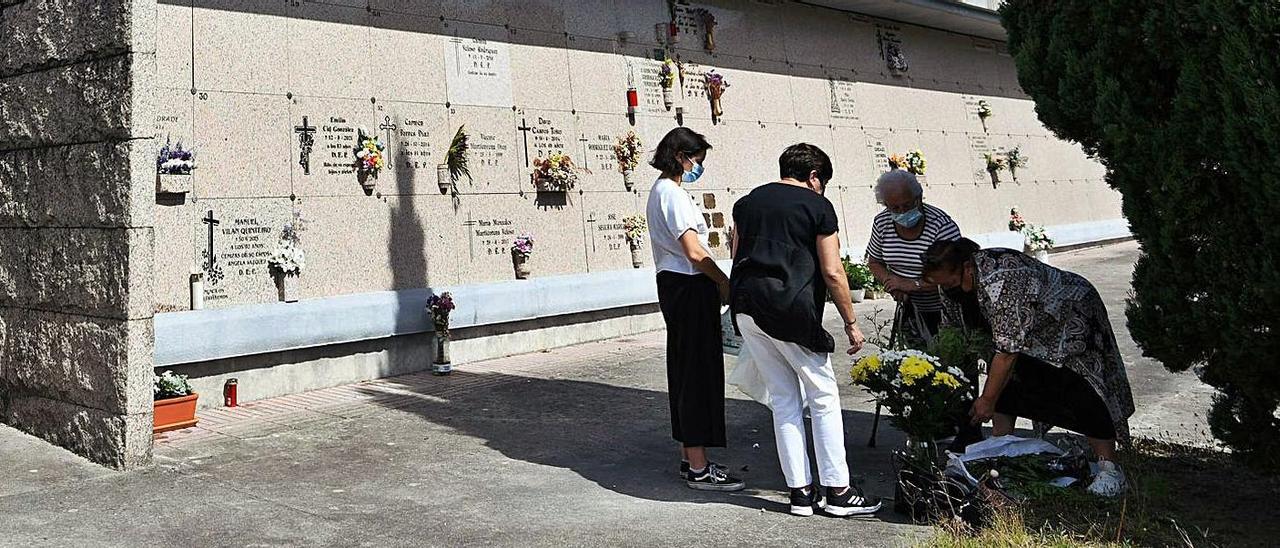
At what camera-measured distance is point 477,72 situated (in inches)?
369

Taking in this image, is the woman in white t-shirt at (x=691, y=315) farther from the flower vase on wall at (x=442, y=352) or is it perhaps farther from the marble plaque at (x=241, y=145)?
the marble plaque at (x=241, y=145)

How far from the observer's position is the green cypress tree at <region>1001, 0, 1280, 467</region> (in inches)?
149

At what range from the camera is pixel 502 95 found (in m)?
9.53

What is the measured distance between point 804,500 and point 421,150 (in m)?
5.35

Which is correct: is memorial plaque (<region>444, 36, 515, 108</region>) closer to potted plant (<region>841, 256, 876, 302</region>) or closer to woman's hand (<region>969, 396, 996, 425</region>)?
potted plant (<region>841, 256, 876, 302</region>)

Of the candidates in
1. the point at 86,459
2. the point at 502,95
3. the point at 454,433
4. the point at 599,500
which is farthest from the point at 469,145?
the point at 599,500

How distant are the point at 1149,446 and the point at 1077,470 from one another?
149 centimetres

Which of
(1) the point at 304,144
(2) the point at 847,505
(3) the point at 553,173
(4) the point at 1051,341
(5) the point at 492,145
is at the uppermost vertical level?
(5) the point at 492,145

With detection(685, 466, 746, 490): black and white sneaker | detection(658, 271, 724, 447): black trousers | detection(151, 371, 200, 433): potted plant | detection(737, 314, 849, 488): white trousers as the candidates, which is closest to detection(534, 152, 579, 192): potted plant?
detection(151, 371, 200, 433): potted plant

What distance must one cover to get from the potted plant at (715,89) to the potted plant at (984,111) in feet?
20.7

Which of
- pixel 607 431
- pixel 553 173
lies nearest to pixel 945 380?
pixel 607 431

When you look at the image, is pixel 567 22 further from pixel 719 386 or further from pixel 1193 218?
pixel 1193 218

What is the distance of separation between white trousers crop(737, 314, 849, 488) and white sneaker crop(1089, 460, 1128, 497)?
0.97 m

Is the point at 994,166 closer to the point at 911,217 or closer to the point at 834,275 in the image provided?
the point at 911,217
